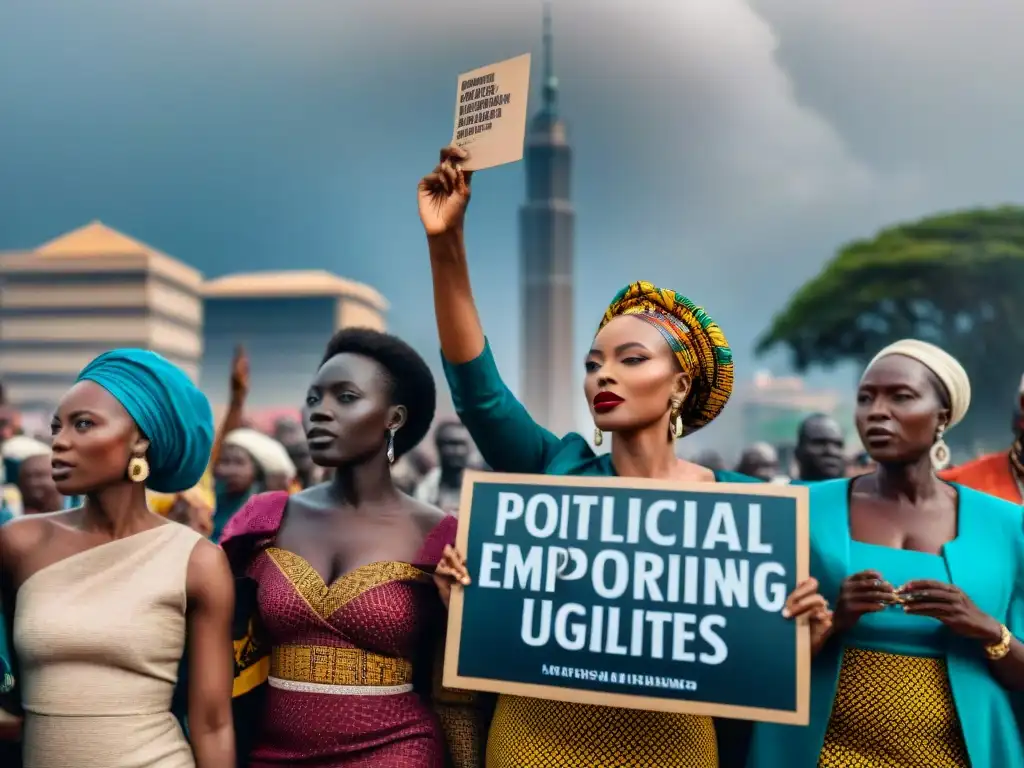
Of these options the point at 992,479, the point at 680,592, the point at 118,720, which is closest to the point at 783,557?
the point at 680,592

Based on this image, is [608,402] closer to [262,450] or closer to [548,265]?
[262,450]

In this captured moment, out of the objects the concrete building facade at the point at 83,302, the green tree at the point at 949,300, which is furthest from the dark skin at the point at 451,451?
the concrete building facade at the point at 83,302

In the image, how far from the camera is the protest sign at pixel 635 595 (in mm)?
2598

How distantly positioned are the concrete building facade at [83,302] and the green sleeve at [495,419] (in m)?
38.0

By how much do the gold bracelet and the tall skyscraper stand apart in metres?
46.4

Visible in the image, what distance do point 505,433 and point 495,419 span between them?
69 mm

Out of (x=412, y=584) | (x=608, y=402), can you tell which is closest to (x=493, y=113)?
(x=608, y=402)

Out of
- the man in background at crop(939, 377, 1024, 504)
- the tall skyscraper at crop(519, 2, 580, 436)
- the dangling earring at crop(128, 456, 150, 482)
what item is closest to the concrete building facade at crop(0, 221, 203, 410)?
the tall skyscraper at crop(519, 2, 580, 436)

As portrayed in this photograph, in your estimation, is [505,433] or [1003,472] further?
[1003,472]

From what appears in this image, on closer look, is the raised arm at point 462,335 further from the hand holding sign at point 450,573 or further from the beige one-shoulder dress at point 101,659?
the beige one-shoulder dress at point 101,659

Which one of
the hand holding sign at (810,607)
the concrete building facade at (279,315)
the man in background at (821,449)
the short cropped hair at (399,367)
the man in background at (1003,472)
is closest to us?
the hand holding sign at (810,607)

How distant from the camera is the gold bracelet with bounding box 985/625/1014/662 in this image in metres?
2.81

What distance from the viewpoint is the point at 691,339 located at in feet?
10.3

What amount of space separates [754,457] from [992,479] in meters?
3.98
